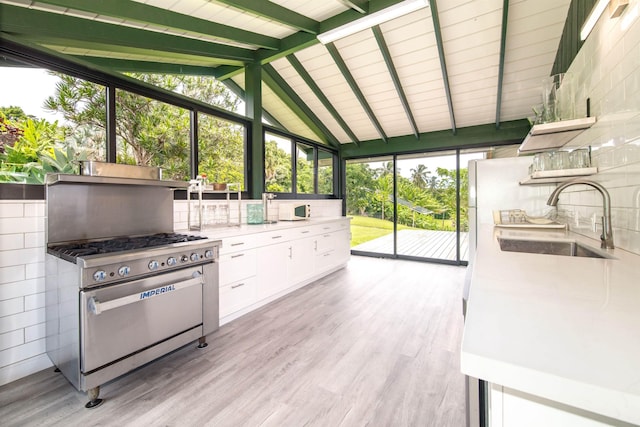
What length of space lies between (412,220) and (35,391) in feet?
18.0

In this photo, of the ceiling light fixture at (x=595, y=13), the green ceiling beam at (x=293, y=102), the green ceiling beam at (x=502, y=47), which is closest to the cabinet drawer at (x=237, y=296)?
the ceiling light fixture at (x=595, y=13)

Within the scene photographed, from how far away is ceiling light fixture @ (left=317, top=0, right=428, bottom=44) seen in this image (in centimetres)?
259

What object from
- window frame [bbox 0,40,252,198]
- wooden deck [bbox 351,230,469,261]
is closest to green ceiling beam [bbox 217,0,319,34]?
window frame [bbox 0,40,252,198]

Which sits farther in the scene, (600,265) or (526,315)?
(600,265)

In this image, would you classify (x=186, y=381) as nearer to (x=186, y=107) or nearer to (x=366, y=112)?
(x=186, y=107)

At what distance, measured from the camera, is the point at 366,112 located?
4691 mm

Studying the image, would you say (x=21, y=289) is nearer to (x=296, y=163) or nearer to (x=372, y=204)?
(x=296, y=163)

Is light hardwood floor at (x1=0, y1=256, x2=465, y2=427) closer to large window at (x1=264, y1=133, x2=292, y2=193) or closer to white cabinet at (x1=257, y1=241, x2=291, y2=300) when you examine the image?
white cabinet at (x1=257, y1=241, x2=291, y2=300)

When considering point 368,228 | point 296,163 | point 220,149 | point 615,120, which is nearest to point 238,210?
point 220,149

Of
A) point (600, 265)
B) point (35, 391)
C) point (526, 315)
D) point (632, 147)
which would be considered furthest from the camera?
point (35, 391)

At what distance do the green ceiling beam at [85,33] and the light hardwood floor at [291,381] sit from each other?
2449 millimetres

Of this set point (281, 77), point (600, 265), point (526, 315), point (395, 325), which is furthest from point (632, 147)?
point (281, 77)

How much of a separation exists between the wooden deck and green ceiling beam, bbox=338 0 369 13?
398 centimetres

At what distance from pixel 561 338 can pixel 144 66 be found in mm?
3727
